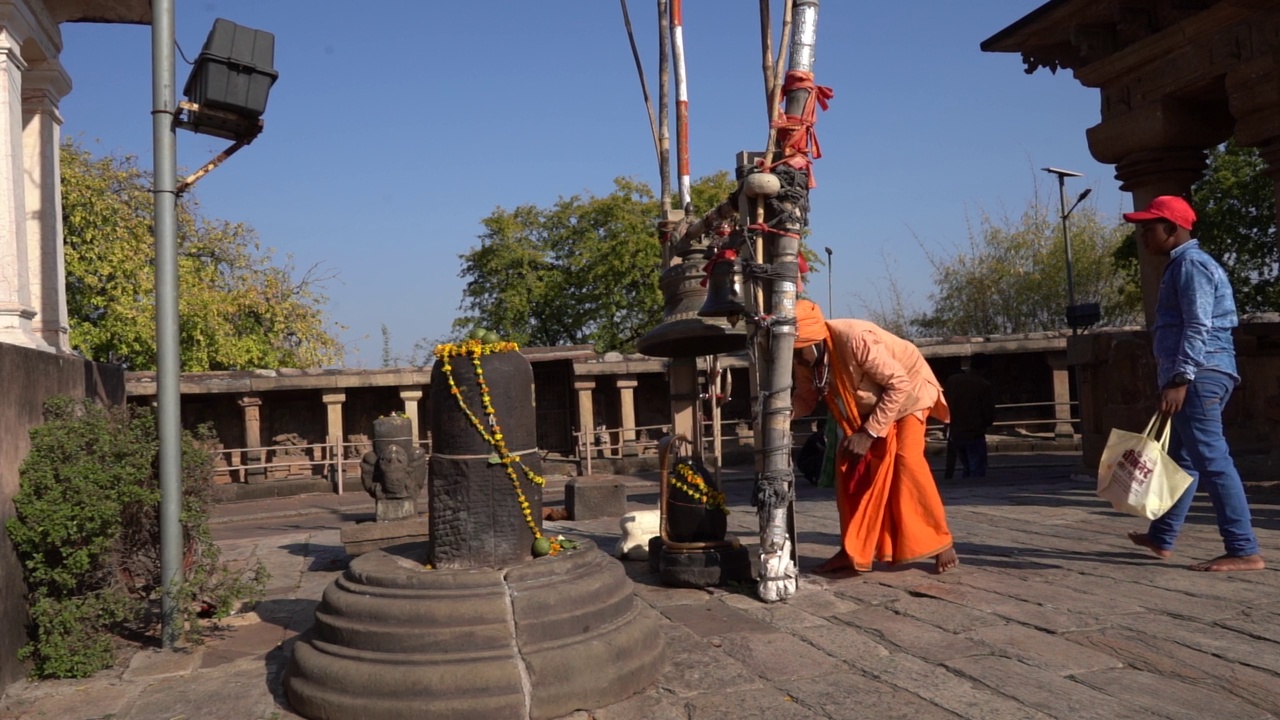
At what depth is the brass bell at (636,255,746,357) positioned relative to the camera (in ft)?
20.6

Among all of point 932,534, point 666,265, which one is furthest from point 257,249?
point 932,534

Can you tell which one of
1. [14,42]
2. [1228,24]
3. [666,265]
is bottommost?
[666,265]

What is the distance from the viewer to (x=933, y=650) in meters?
4.21

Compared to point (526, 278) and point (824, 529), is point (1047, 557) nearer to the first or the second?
point (824, 529)

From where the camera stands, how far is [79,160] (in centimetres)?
2405

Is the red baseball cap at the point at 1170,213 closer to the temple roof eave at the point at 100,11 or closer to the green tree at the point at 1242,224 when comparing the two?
the temple roof eave at the point at 100,11

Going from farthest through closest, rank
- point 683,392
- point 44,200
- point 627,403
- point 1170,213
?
1. point 627,403
2. point 683,392
3. point 44,200
4. point 1170,213

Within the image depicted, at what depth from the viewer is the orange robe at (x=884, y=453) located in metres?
5.59

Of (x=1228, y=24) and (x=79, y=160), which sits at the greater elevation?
(x=79, y=160)

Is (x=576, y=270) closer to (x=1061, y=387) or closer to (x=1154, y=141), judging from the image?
(x=1061, y=387)

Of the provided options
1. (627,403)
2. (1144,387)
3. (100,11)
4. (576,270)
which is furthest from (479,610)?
(576,270)

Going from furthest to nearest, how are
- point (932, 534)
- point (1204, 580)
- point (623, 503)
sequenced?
point (623, 503) → point (932, 534) → point (1204, 580)

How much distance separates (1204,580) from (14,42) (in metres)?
7.44

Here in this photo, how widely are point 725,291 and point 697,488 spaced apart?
1.16 meters
